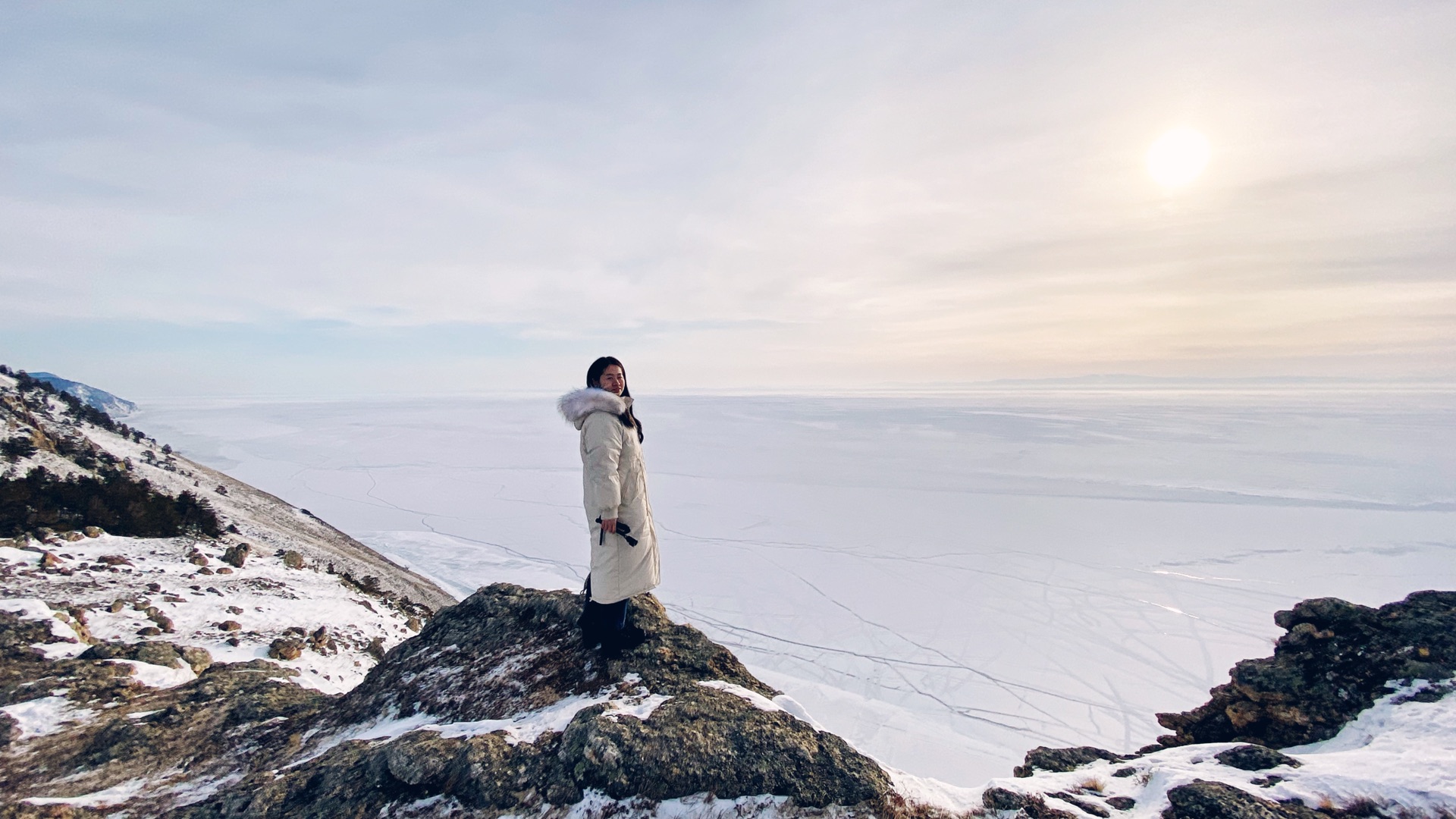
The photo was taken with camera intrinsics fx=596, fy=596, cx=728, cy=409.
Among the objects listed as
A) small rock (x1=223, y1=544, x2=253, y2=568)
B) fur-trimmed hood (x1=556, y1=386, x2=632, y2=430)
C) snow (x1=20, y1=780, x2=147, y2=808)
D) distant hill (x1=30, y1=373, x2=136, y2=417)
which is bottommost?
snow (x1=20, y1=780, x2=147, y2=808)

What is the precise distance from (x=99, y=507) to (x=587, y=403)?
11.8 m

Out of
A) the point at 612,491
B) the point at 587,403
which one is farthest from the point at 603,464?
the point at 587,403

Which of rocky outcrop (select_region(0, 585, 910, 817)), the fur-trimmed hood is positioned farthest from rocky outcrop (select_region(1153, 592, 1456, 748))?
the fur-trimmed hood

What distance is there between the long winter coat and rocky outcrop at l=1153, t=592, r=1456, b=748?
4.16 metres

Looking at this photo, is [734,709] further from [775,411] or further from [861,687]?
[775,411]

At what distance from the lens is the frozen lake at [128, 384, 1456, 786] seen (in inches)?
583

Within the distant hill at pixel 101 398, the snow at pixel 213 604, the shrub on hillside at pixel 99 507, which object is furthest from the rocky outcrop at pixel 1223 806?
the distant hill at pixel 101 398

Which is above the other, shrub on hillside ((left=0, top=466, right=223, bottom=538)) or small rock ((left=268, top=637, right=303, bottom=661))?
shrub on hillside ((left=0, top=466, right=223, bottom=538))

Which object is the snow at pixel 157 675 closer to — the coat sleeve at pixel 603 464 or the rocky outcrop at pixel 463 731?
the rocky outcrop at pixel 463 731

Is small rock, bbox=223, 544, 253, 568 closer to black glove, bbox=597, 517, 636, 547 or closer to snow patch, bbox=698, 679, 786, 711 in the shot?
black glove, bbox=597, 517, 636, 547

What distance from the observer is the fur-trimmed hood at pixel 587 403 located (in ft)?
13.5

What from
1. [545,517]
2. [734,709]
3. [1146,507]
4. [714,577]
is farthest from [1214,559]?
[545,517]

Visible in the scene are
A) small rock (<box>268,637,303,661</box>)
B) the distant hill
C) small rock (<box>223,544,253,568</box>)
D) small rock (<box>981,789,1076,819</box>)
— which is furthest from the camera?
the distant hill

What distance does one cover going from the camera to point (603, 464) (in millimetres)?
4016
